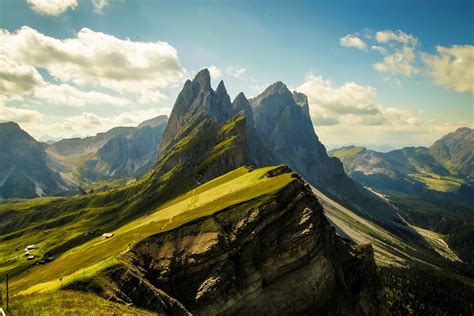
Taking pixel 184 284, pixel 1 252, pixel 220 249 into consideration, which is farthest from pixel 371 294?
pixel 1 252

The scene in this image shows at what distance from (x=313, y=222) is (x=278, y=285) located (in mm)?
17982

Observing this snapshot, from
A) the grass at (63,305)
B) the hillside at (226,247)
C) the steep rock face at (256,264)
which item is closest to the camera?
the grass at (63,305)

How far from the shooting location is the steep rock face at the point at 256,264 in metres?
68.2

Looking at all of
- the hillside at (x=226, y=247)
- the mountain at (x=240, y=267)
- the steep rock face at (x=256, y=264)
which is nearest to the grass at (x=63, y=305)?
the mountain at (x=240, y=267)

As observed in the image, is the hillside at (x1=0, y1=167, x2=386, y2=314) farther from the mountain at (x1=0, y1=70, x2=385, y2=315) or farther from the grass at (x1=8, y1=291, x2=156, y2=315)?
the grass at (x1=8, y1=291, x2=156, y2=315)

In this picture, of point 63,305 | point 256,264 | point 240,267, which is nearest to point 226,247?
point 240,267

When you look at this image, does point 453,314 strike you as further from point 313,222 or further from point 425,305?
point 313,222

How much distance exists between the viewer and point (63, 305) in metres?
42.8

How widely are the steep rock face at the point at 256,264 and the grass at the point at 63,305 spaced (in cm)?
872

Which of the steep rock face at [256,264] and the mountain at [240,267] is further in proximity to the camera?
the steep rock face at [256,264]

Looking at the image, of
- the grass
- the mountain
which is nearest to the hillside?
the mountain

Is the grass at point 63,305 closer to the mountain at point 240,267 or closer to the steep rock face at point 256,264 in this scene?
the mountain at point 240,267

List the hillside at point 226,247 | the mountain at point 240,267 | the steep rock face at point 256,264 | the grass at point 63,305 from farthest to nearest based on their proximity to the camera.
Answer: the steep rock face at point 256,264, the mountain at point 240,267, the hillside at point 226,247, the grass at point 63,305

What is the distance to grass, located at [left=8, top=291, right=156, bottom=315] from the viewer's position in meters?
37.8
